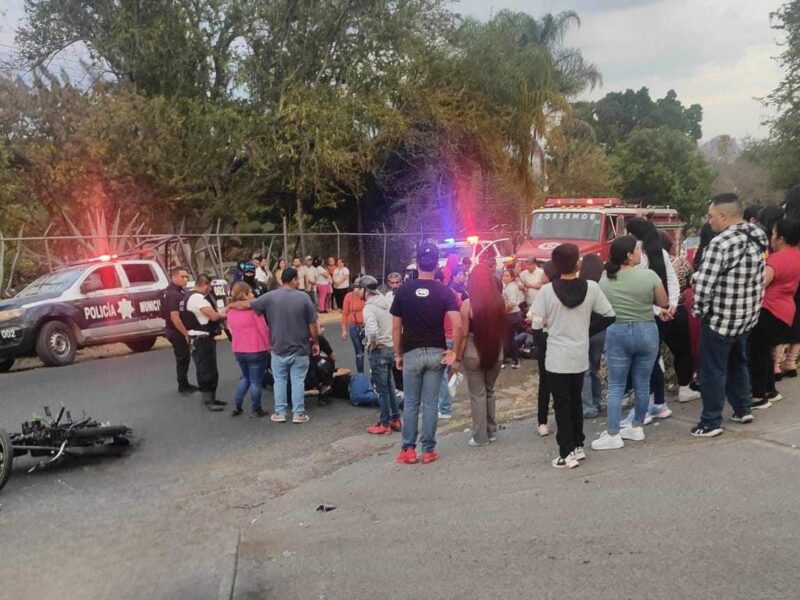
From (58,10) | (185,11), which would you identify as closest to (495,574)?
(185,11)

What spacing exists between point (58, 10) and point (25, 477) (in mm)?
20739

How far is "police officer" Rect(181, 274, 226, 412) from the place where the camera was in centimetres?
868

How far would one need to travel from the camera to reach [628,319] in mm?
5488

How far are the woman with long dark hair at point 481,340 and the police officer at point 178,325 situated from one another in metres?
4.11

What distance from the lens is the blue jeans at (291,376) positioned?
26.0 feet

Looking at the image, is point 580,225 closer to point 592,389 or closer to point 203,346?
point 592,389

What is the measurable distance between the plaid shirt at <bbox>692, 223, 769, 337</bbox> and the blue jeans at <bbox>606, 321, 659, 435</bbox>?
432 millimetres

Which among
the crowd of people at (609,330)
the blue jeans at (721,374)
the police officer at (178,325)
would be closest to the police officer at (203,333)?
the police officer at (178,325)

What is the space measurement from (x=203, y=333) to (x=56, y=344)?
202 inches

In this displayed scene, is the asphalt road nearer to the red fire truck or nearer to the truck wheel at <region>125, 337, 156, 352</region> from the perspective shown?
the truck wheel at <region>125, 337, 156, 352</region>

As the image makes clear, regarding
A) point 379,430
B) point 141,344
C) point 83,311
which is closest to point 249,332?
point 379,430

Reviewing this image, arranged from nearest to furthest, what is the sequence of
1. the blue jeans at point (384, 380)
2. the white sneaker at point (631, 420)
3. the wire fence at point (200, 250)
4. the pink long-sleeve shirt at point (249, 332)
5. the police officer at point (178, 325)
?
the white sneaker at point (631, 420) < the blue jeans at point (384, 380) < the pink long-sleeve shirt at point (249, 332) < the police officer at point (178, 325) < the wire fence at point (200, 250)

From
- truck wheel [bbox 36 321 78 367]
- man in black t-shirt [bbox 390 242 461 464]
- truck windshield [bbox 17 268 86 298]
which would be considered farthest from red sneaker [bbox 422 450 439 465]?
truck windshield [bbox 17 268 86 298]

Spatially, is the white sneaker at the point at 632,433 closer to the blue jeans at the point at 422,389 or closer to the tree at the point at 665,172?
the blue jeans at the point at 422,389
